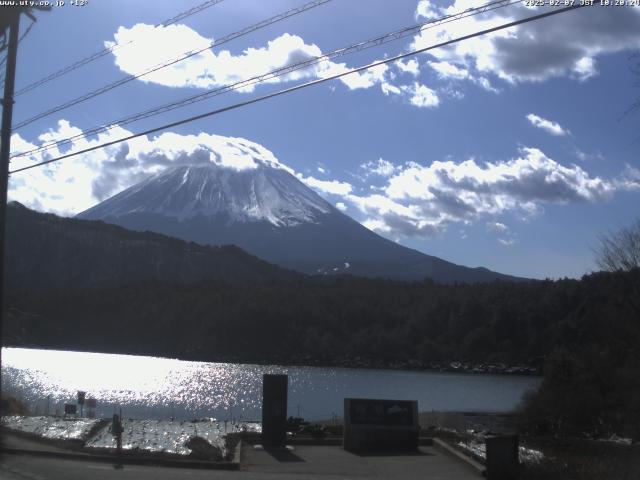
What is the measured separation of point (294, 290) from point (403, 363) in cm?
3337

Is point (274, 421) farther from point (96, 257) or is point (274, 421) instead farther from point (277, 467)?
point (96, 257)

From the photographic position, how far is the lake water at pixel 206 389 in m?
51.1

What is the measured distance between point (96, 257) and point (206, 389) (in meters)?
117

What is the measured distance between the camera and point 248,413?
49688mm

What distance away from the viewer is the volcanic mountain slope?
164 metres

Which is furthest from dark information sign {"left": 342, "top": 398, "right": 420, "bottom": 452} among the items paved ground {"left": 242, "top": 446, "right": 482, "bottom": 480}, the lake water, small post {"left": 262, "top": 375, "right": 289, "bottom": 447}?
the lake water

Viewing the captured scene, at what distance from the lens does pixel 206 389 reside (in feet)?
227

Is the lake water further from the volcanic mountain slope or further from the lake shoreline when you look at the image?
the volcanic mountain slope

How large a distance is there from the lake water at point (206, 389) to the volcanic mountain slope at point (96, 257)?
5644 centimetres

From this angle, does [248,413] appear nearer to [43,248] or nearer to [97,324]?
[97,324]

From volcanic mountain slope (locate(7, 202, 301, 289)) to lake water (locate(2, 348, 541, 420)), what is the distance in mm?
56445

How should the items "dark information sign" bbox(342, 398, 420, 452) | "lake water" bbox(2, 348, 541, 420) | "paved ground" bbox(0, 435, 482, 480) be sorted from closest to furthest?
1. "paved ground" bbox(0, 435, 482, 480)
2. "dark information sign" bbox(342, 398, 420, 452)
3. "lake water" bbox(2, 348, 541, 420)

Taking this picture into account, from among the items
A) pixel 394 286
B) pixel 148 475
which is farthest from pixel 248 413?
pixel 394 286

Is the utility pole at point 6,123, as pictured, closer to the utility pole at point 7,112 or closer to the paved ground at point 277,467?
Result: the utility pole at point 7,112
